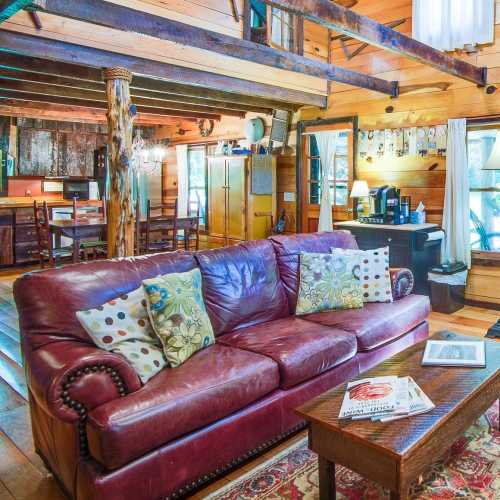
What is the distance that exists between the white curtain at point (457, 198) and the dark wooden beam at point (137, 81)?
2420mm

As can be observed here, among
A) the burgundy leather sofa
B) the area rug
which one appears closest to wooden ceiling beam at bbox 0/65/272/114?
the burgundy leather sofa

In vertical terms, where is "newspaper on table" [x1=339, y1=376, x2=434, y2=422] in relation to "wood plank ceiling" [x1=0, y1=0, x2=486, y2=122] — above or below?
below

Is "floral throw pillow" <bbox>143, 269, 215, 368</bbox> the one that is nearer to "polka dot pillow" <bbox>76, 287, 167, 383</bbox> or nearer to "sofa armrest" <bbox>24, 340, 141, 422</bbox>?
"polka dot pillow" <bbox>76, 287, 167, 383</bbox>

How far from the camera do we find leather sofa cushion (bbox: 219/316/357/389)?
2.38m

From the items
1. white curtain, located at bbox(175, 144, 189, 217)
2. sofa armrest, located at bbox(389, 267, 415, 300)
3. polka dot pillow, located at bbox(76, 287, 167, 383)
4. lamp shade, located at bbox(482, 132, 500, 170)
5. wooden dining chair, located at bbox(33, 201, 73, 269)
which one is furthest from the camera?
white curtain, located at bbox(175, 144, 189, 217)

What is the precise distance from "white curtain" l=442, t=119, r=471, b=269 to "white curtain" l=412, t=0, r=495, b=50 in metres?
0.87

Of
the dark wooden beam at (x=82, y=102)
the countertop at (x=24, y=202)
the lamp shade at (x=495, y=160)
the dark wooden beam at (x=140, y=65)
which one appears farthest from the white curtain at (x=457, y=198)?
the countertop at (x=24, y=202)

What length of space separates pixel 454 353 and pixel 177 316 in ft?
4.38

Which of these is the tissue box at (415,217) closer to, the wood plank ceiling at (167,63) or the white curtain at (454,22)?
the wood plank ceiling at (167,63)

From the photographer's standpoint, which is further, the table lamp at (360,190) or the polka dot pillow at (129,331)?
the table lamp at (360,190)

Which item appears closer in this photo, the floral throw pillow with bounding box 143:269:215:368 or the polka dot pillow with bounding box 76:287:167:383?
→ the polka dot pillow with bounding box 76:287:167:383

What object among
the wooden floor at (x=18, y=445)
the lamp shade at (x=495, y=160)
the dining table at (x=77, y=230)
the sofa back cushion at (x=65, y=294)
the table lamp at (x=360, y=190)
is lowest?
the wooden floor at (x=18, y=445)

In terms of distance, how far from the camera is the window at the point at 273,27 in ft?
17.6

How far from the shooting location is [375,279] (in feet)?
11.1
